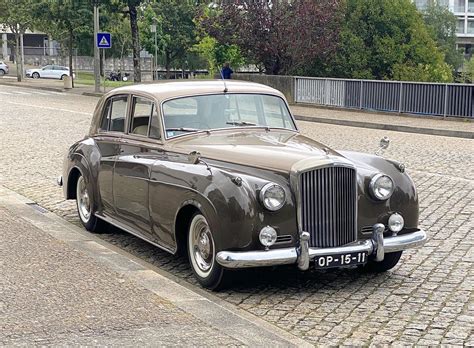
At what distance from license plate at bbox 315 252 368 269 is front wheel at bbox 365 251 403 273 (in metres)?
0.56

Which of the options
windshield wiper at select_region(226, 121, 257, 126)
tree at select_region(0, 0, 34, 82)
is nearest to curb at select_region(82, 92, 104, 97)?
tree at select_region(0, 0, 34, 82)

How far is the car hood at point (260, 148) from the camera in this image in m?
6.15

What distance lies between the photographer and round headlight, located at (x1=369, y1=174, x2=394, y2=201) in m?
6.32

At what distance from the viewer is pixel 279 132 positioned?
24.2 feet

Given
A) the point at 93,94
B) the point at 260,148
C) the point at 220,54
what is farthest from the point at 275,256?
the point at 220,54

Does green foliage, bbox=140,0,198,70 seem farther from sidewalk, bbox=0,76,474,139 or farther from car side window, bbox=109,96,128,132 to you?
car side window, bbox=109,96,128,132

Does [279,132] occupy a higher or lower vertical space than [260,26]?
lower

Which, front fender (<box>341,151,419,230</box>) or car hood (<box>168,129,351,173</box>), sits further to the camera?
front fender (<box>341,151,419,230</box>)

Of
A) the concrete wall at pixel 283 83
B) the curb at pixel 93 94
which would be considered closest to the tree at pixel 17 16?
the curb at pixel 93 94

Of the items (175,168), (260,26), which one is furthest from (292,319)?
(260,26)

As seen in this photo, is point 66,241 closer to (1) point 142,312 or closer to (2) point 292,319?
(1) point 142,312

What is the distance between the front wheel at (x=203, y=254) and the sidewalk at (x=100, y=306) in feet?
0.75

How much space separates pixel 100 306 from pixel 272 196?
60.4 inches

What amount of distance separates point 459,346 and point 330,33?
3181 centimetres
